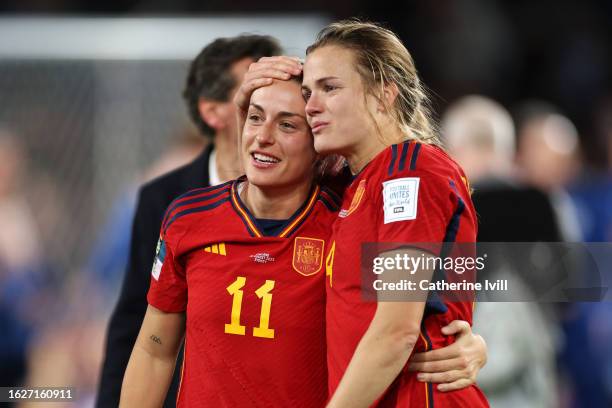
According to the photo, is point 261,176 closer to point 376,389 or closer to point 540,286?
point 376,389

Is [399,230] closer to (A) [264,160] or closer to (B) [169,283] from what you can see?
(A) [264,160]

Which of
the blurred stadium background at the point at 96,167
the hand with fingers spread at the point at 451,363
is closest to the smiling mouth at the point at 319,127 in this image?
the hand with fingers spread at the point at 451,363

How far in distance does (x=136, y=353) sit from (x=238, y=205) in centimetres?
54

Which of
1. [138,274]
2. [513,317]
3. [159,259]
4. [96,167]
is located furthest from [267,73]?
[96,167]

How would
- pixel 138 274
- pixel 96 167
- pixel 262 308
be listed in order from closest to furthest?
1. pixel 262 308
2. pixel 138 274
3. pixel 96 167

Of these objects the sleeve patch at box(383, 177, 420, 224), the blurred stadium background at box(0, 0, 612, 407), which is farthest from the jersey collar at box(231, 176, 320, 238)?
the blurred stadium background at box(0, 0, 612, 407)

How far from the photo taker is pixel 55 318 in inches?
244

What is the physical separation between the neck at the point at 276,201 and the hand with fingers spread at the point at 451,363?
60cm

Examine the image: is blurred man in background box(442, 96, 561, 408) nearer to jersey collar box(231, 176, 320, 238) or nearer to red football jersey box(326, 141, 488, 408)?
jersey collar box(231, 176, 320, 238)

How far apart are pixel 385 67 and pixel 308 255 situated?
1.90 ft

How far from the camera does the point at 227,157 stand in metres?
4.02

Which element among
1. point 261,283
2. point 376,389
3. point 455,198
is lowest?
point 376,389

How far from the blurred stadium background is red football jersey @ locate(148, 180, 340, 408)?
2.53 m

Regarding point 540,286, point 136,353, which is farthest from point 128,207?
point 136,353
